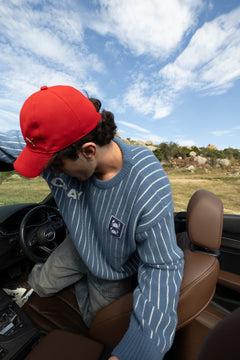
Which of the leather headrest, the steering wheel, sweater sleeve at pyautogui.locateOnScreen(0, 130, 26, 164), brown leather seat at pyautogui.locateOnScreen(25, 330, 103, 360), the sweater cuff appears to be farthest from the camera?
the steering wheel

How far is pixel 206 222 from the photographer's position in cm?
126

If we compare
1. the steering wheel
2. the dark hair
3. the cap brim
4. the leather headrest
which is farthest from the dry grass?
the cap brim

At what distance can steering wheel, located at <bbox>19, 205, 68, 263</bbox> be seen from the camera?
164 centimetres

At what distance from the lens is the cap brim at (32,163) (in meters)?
1.00

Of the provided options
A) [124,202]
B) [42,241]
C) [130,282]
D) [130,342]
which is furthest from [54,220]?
[130,342]

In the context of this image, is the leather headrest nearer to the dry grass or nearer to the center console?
the center console

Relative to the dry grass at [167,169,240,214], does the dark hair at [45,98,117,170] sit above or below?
above

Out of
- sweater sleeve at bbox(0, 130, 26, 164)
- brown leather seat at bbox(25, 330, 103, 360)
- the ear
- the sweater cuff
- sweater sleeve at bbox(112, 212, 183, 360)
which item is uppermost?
sweater sleeve at bbox(0, 130, 26, 164)

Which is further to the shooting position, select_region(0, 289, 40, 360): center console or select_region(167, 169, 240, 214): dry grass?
select_region(167, 169, 240, 214): dry grass

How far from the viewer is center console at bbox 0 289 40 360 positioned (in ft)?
3.74

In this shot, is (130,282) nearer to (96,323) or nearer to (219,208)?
(96,323)

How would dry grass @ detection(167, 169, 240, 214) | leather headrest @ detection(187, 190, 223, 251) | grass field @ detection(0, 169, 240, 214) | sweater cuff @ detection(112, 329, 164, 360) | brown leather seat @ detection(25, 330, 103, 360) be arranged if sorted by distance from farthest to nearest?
dry grass @ detection(167, 169, 240, 214) → grass field @ detection(0, 169, 240, 214) → leather headrest @ detection(187, 190, 223, 251) → brown leather seat @ detection(25, 330, 103, 360) → sweater cuff @ detection(112, 329, 164, 360)

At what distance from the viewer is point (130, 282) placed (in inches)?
52.1

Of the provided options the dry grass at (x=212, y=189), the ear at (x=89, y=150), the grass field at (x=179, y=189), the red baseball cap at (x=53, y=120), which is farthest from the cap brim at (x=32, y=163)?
the dry grass at (x=212, y=189)
